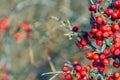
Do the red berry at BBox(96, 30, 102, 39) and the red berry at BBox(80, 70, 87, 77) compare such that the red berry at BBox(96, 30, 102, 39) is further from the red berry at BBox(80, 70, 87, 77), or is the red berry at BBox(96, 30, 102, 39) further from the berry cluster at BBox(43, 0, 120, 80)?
the red berry at BBox(80, 70, 87, 77)

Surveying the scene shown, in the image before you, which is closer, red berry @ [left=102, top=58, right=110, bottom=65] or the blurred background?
red berry @ [left=102, top=58, right=110, bottom=65]

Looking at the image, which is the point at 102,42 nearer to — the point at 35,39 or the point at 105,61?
the point at 105,61

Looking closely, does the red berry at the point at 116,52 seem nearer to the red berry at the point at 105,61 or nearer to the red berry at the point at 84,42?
the red berry at the point at 105,61

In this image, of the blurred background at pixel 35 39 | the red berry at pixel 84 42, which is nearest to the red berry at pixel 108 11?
the red berry at pixel 84 42

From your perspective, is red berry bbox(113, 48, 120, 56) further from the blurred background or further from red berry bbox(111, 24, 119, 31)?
the blurred background

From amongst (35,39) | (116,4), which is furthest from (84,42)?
(35,39)

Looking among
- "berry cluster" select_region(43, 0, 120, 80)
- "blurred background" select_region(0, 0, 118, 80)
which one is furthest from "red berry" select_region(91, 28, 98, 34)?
"blurred background" select_region(0, 0, 118, 80)

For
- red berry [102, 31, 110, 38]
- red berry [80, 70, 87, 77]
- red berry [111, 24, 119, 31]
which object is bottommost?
red berry [80, 70, 87, 77]

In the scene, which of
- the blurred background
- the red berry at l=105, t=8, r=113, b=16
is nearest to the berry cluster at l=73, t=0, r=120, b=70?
the red berry at l=105, t=8, r=113, b=16

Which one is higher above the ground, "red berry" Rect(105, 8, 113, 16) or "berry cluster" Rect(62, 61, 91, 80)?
"red berry" Rect(105, 8, 113, 16)
